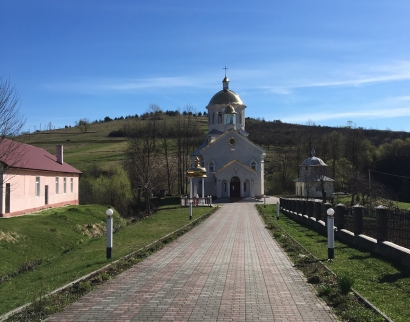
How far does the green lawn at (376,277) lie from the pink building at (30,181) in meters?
A: 14.6

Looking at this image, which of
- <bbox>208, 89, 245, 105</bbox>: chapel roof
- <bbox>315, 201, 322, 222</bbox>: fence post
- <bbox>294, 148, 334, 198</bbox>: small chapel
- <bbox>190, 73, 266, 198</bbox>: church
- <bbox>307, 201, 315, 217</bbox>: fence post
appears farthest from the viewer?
<bbox>208, 89, 245, 105</bbox>: chapel roof

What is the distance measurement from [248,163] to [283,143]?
1594 inches

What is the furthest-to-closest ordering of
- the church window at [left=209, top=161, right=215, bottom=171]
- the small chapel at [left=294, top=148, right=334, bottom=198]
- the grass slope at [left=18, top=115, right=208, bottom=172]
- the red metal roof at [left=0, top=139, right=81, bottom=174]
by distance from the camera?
the grass slope at [left=18, top=115, right=208, bottom=172] < the church window at [left=209, top=161, right=215, bottom=171] < the small chapel at [left=294, top=148, right=334, bottom=198] < the red metal roof at [left=0, top=139, right=81, bottom=174]

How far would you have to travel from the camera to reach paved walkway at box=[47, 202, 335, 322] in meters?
6.34

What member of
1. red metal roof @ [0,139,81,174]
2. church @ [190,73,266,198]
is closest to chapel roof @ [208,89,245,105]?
church @ [190,73,266,198]

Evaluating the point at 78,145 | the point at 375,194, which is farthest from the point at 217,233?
the point at 78,145

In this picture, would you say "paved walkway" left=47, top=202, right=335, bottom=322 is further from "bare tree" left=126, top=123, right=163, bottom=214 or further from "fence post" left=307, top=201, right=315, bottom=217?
"bare tree" left=126, top=123, right=163, bottom=214

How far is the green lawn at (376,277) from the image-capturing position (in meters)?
6.73

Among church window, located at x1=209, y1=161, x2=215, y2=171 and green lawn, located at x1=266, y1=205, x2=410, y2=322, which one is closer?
green lawn, located at x1=266, y1=205, x2=410, y2=322

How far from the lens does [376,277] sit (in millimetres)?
8891

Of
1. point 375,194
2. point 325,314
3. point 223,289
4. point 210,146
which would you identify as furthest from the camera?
point 210,146

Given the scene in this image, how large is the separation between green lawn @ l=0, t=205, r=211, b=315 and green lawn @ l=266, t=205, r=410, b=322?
5.63m

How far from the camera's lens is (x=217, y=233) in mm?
18719

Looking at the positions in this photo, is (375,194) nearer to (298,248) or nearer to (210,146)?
(210,146)
